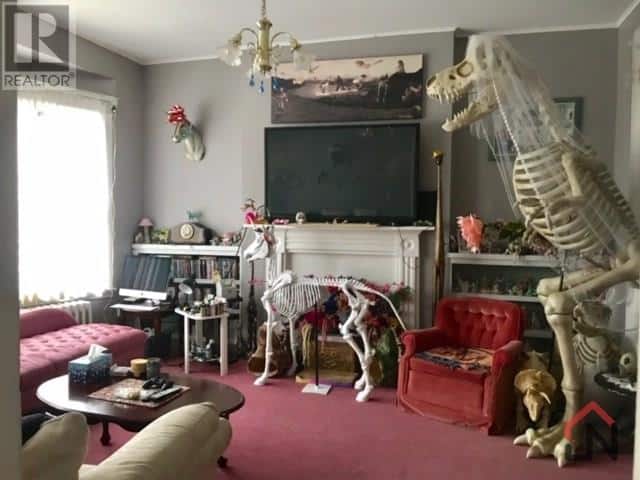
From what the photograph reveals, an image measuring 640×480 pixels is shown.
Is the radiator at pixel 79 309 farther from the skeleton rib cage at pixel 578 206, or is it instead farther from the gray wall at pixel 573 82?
the skeleton rib cage at pixel 578 206

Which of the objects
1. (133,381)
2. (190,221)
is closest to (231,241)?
(190,221)

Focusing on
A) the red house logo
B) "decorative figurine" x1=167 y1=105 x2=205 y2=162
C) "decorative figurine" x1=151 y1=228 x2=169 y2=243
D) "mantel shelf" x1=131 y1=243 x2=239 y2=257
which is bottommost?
the red house logo

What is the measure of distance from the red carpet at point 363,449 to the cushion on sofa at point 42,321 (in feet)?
3.31

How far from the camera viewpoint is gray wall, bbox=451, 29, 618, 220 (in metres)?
4.38

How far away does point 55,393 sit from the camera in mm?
2996

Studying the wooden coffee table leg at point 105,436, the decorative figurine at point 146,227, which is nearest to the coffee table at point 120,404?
the wooden coffee table leg at point 105,436

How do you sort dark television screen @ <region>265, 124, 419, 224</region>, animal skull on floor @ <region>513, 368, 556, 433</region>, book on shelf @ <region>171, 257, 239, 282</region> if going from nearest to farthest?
animal skull on floor @ <region>513, 368, 556, 433</region>
dark television screen @ <region>265, 124, 419, 224</region>
book on shelf @ <region>171, 257, 239, 282</region>

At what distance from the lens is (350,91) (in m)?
4.68

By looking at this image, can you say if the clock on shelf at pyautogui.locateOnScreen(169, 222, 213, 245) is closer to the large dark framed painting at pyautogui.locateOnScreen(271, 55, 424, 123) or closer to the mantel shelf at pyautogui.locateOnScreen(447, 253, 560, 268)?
the large dark framed painting at pyautogui.locateOnScreen(271, 55, 424, 123)

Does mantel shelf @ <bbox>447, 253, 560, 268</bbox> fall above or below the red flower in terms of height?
below

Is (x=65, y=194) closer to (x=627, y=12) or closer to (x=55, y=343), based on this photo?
(x=55, y=343)

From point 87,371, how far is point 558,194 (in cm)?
277

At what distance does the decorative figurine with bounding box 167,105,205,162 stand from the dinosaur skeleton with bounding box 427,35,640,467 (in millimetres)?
2790

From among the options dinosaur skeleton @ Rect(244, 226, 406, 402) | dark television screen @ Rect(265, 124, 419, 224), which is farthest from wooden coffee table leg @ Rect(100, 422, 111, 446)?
dark television screen @ Rect(265, 124, 419, 224)
